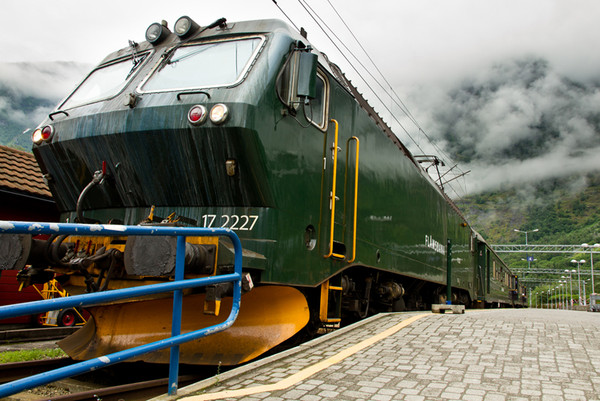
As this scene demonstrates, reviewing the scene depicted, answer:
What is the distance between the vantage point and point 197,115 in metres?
4.54

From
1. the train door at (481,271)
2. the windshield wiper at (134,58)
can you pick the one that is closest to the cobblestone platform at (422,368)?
the windshield wiper at (134,58)

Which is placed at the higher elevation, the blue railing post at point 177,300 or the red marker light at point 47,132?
the red marker light at point 47,132

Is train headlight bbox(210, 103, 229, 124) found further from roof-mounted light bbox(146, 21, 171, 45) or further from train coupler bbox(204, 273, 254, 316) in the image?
roof-mounted light bbox(146, 21, 171, 45)

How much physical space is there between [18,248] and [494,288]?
19441 mm

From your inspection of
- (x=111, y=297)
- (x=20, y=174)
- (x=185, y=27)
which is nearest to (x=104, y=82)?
(x=185, y=27)

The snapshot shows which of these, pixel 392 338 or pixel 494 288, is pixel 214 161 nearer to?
pixel 392 338

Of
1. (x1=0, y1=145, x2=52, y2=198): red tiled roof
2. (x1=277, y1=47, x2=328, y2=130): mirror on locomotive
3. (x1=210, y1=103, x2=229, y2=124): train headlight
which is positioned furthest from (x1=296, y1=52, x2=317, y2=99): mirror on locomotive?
(x1=0, y1=145, x2=52, y2=198): red tiled roof

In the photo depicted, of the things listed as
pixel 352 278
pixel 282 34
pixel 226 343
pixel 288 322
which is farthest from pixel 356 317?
pixel 282 34

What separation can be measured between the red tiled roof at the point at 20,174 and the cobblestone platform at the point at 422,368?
6418 millimetres

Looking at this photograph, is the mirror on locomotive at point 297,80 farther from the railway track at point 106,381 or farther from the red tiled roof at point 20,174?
the red tiled roof at point 20,174

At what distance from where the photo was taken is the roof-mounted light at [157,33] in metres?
5.63

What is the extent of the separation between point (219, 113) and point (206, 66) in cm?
85

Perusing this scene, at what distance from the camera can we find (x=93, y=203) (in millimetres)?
5340

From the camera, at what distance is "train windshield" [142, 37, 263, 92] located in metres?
4.88
